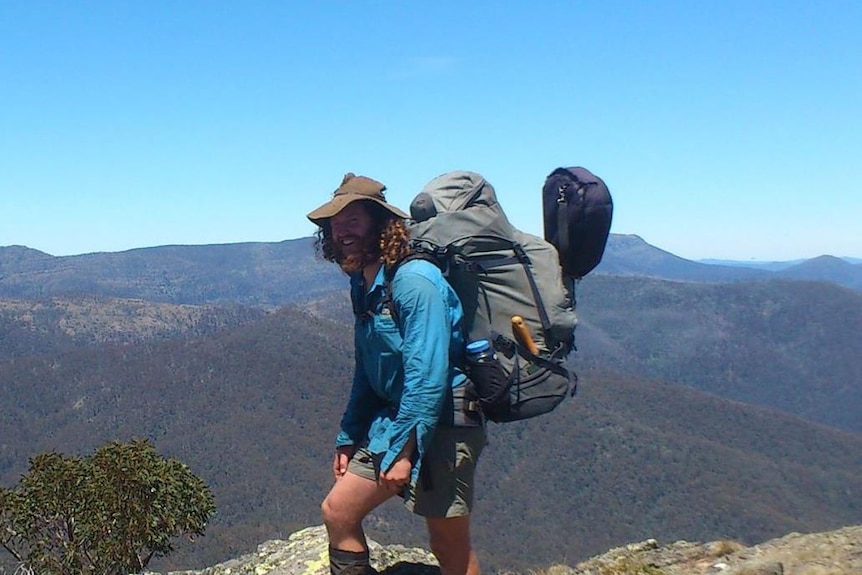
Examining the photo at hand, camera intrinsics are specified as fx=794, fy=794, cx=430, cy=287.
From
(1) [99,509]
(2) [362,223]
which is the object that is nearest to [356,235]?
(2) [362,223]

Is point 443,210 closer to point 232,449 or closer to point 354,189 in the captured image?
point 354,189

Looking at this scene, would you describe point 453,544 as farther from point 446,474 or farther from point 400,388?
point 400,388

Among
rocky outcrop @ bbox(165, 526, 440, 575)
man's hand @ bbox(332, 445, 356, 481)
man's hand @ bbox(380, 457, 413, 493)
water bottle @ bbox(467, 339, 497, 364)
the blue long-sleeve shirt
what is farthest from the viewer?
rocky outcrop @ bbox(165, 526, 440, 575)

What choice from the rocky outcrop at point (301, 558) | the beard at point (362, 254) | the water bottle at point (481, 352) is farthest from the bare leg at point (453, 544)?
the rocky outcrop at point (301, 558)

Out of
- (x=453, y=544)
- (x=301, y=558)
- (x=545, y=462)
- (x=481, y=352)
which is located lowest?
(x=545, y=462)

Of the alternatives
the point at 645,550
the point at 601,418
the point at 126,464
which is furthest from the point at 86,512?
the point at 601,418

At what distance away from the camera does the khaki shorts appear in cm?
355

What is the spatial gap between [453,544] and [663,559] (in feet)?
8.64

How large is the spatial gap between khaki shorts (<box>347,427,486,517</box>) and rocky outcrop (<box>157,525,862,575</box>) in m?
1.33

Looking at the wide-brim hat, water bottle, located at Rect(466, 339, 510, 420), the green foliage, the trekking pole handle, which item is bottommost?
the green foliage

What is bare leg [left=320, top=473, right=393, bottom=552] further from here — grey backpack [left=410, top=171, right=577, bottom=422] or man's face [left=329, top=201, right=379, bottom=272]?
man's face [left=329, top=201, right=379, bottom=272]

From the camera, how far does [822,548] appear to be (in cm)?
530

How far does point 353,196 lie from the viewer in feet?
11.7

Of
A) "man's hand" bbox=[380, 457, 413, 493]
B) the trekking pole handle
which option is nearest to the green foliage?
"man's hand" bbox=[380, 457, 413, 493]
